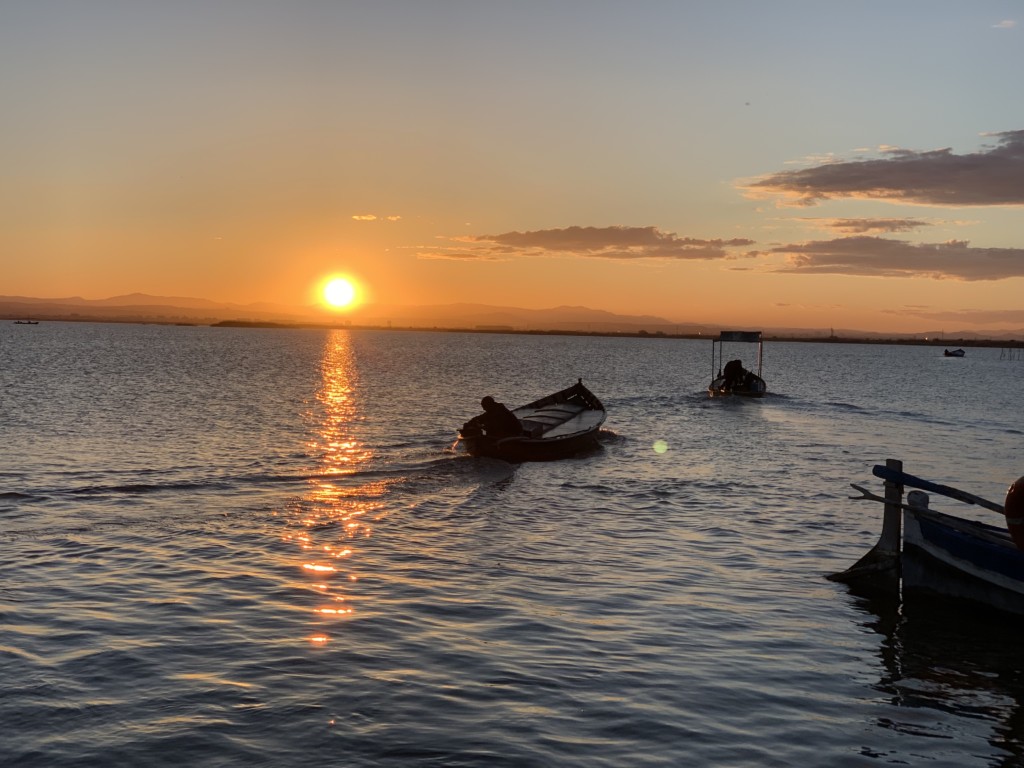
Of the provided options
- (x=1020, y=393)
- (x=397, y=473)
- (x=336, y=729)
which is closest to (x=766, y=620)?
(x=336, y=729)

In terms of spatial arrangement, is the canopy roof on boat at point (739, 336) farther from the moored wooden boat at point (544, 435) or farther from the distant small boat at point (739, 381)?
the moored wooden boat at point (544, 435)

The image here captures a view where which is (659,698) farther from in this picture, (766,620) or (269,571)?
(269,571)

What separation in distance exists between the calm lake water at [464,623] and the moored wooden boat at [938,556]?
18.3 inches

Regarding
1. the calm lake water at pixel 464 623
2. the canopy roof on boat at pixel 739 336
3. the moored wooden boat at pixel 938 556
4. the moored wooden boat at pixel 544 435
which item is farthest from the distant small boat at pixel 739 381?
the moored wooden boat at pixel 938 556

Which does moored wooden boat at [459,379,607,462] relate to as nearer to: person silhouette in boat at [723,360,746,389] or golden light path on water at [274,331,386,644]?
golden light path on water at [274,331,386,644]

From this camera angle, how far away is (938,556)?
14062 mm

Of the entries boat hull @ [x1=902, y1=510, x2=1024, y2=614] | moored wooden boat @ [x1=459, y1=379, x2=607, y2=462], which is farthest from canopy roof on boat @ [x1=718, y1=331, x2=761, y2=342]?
boat hull @ [x1=902, y1=510, x2=1024, y2=614]

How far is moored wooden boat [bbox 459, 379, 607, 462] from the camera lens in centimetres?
2998

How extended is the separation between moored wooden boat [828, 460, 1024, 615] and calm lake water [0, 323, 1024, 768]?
0.47 m

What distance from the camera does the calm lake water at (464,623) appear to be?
8.99 metres

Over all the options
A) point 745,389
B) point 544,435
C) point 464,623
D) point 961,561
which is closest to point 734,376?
point 745,389

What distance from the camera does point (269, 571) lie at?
15.3 meters

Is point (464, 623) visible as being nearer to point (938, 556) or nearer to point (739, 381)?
point (938, 556)

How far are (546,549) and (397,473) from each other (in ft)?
34.8
